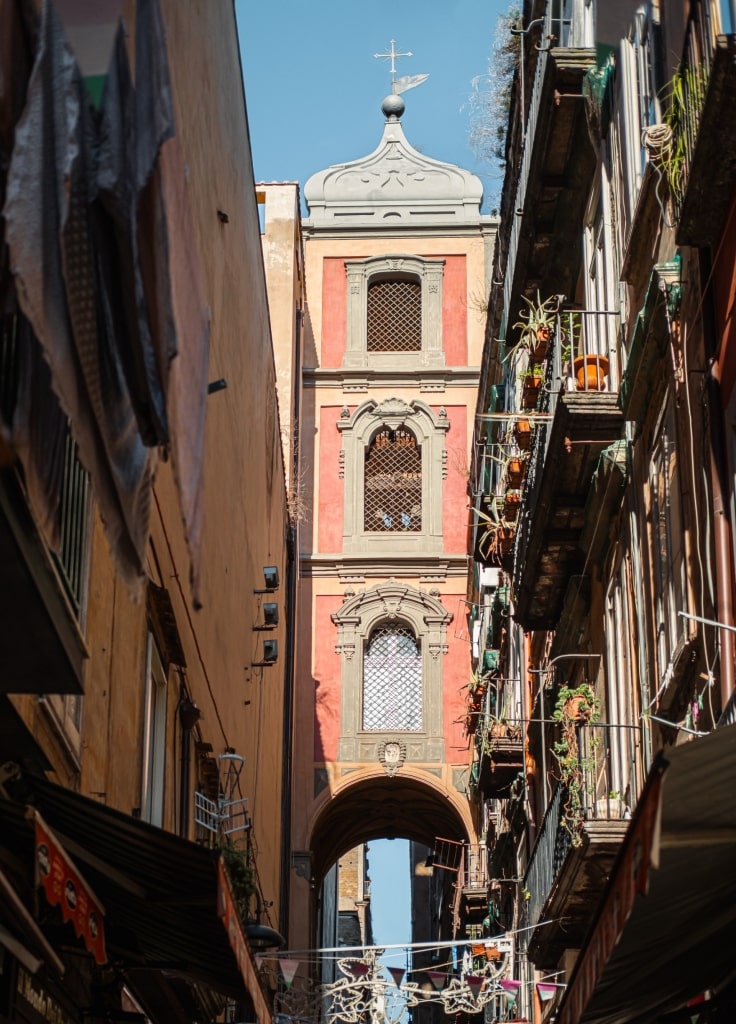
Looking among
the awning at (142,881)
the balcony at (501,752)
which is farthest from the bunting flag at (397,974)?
the awning at (142,881)

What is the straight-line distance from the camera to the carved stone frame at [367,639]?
104ft

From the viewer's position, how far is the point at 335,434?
33.7 meters

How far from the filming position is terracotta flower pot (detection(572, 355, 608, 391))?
13031mm

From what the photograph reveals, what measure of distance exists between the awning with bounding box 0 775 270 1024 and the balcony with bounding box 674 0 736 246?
3772 millimetres

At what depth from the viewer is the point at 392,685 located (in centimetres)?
3253

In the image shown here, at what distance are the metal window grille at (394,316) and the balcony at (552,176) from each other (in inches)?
676

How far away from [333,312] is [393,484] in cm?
371

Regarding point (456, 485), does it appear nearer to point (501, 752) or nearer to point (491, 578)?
point (491, 578)

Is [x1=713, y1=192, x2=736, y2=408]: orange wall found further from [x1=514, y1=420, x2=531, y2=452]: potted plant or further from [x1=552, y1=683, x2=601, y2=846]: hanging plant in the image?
[x1=514, y1=420, x2=531, y2=452]: potted plant

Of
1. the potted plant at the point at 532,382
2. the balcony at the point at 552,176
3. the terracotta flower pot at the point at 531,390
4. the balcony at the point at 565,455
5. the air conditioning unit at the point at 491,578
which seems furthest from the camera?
the air conditioning unit at the point at 491,578

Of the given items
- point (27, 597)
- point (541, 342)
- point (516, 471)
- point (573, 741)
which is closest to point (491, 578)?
point (516, 471)

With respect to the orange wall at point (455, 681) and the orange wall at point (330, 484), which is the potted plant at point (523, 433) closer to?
the orange wall at point (455, 681)

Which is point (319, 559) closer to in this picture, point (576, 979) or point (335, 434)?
point (335, 434)

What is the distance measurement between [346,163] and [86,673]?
29.2 meters
